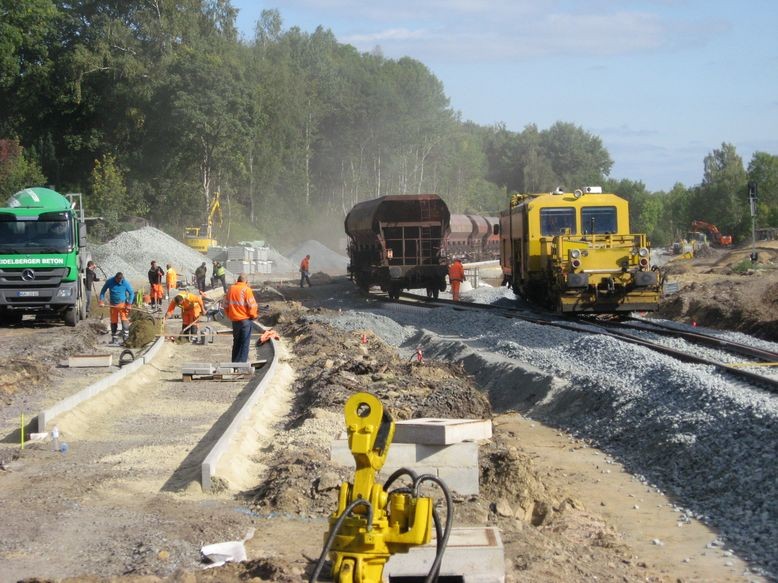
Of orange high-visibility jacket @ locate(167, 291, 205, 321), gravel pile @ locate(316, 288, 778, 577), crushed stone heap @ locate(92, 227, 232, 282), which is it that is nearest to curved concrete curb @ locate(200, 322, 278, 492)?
gravel pile @ locate(316, 288, 778, 577)

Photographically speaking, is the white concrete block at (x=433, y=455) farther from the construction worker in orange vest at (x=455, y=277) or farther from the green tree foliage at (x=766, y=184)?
the green tree foliage at (x=766, y=184)

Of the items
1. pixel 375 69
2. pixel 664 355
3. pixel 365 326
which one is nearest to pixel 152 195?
pixel 375 69

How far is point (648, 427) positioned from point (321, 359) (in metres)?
Result: 7.75

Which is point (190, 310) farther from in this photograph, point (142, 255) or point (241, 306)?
point (142, 255)

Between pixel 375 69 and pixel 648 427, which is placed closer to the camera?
pixel 648 427

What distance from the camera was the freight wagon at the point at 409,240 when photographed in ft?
112

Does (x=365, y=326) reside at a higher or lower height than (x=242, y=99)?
lower

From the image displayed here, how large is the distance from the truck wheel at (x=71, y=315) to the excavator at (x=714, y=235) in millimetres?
61331

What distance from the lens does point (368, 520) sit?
16.6 feet

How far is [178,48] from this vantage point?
68.1 m

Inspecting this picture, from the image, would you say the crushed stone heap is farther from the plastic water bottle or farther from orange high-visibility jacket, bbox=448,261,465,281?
the plastic water bottle

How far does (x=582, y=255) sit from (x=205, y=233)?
51.7 meters

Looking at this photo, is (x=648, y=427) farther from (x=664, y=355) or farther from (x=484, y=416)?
(x=664, y=355)

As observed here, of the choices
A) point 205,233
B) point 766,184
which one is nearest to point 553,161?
point 766,184
